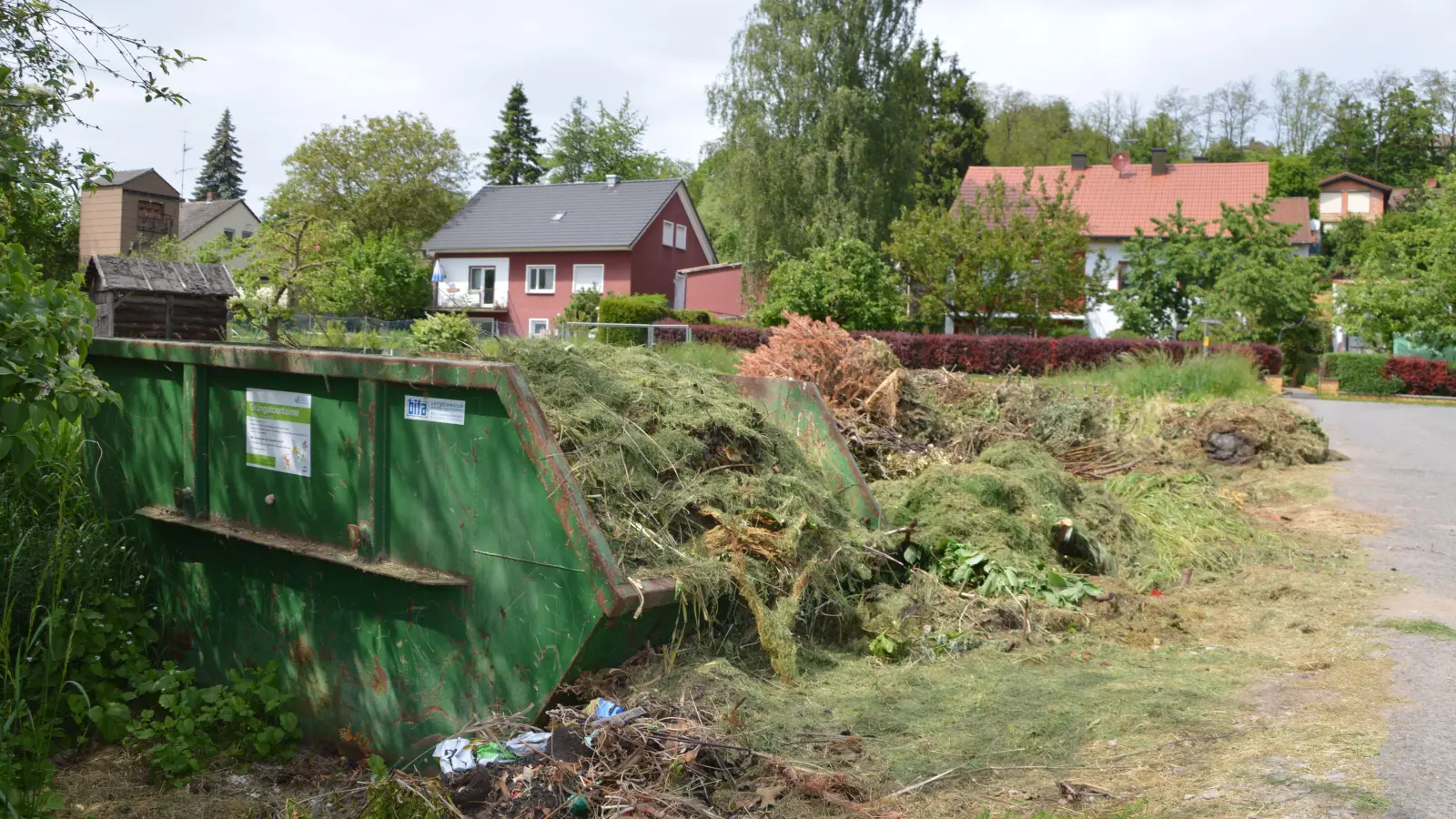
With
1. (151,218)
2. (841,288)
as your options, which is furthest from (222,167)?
(841,288)

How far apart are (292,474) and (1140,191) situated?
52.4 m

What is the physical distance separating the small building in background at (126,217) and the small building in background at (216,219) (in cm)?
1685

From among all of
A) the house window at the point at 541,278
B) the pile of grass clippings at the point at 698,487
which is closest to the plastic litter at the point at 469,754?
the pile of grass clippings at the point at 698,487

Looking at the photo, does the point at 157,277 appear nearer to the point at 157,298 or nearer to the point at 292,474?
the point at 157,298

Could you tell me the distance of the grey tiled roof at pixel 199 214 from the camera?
60594 mm

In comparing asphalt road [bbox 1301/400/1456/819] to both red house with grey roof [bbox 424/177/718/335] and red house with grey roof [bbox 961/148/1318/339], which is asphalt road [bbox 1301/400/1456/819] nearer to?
red house with grey roof [bbox 961/148/1318/339]

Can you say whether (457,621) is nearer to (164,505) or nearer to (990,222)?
(164,505)

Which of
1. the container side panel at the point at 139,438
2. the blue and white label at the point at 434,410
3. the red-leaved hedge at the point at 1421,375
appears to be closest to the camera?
the blue and white label at the point at 434,410

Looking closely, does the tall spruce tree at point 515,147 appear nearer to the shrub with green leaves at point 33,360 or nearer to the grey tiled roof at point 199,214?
the grey tiled roof at point 199,214

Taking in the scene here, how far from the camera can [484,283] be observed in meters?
49.8

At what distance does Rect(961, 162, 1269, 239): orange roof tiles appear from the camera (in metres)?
49.3

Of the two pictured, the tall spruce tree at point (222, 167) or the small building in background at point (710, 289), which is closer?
the small building in background at point (710, 289)

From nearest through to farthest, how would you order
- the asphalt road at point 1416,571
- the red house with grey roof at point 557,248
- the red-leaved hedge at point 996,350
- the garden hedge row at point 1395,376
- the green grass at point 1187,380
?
the asphalt road at point 1416,571 < the green grass at point 1187,380 < the red-leaved hedge at point 996,350 < the garden hedge row at point 1395,376 < the red house with grey roof at point 557,248

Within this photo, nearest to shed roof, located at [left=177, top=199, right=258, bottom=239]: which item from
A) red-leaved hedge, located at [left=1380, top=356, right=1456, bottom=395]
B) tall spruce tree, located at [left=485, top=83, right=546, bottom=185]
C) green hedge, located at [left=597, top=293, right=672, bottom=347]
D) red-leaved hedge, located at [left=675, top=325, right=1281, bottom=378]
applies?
tall spruce tree, located at [left=485, top=83, right=546, bottom=185]
